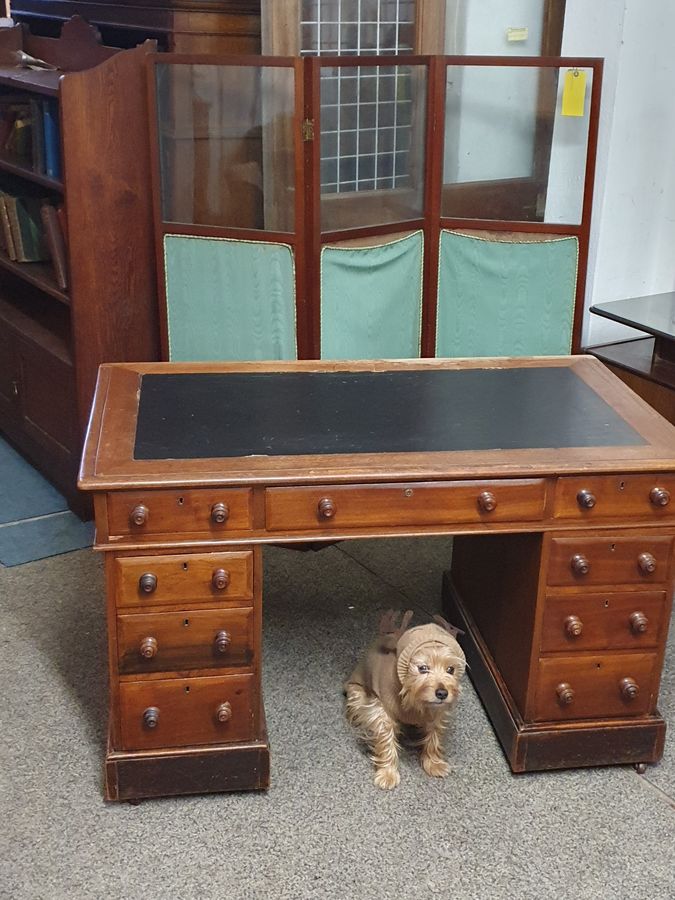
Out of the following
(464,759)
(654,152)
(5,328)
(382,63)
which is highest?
(382,63)

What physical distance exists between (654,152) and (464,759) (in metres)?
2.13

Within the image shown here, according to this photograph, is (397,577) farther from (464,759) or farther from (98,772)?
(98,772)

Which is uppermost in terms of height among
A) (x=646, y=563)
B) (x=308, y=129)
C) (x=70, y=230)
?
(x=308, y=129)

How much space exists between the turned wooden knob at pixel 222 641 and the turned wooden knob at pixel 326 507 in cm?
33

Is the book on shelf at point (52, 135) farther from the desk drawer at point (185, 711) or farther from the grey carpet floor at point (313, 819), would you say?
the desk drawer at point (185, 711)

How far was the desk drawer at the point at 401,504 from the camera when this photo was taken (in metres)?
2.18

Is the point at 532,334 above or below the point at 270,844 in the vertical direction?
above

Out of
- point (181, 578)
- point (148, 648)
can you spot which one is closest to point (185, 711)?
point (148, 648)

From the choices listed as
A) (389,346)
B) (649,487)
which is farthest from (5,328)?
(649,487)

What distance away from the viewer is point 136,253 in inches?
134

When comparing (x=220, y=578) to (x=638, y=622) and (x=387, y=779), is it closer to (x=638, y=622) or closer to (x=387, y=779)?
(x=387, y=779)

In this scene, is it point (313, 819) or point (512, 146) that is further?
point (512, 146)

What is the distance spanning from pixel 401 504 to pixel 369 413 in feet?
1.02

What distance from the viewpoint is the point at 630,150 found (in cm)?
352
